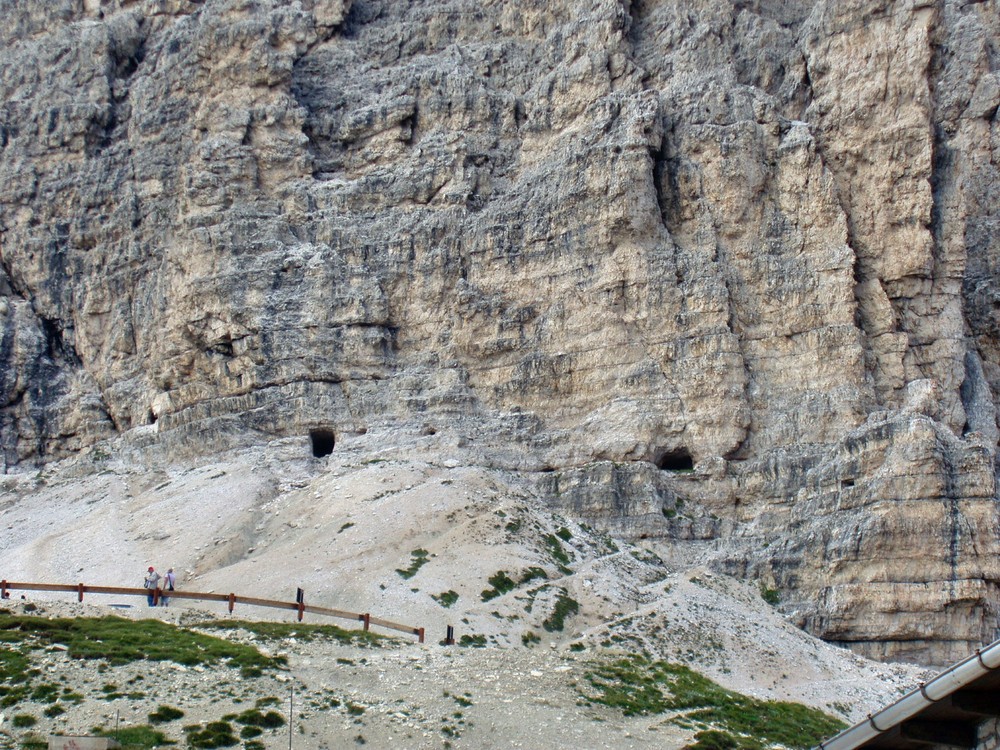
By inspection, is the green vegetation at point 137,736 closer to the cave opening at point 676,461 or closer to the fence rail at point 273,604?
the fence rail at point 273,604

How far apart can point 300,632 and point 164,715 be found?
8563 mm

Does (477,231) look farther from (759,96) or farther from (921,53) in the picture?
(921,53)

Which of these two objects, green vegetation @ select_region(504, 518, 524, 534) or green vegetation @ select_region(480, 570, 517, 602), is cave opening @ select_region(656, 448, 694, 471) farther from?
green vegetation @ select_region(480, 570, 517, 602)

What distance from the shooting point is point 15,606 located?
1432 inches

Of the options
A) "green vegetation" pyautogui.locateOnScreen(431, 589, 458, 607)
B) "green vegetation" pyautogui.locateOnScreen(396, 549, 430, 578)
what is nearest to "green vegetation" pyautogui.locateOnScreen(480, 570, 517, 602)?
"green vegetation" pyautogui.locateOnScreen(431, 589, 458, 607)

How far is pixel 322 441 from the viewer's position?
62.8 m

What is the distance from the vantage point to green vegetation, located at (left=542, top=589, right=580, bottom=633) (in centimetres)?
4175

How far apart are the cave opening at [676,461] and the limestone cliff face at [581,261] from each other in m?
0.20

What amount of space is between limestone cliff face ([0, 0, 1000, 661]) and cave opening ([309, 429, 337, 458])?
2.81ft

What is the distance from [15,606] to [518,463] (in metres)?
26.6

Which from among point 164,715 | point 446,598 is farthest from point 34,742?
point 446,598

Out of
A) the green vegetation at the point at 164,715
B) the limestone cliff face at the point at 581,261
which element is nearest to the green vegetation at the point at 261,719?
the green vegetation at the point at 164,715

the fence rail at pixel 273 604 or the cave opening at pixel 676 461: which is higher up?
the cave opening at pixel 676 461

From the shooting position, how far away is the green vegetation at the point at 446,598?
4231 cm
